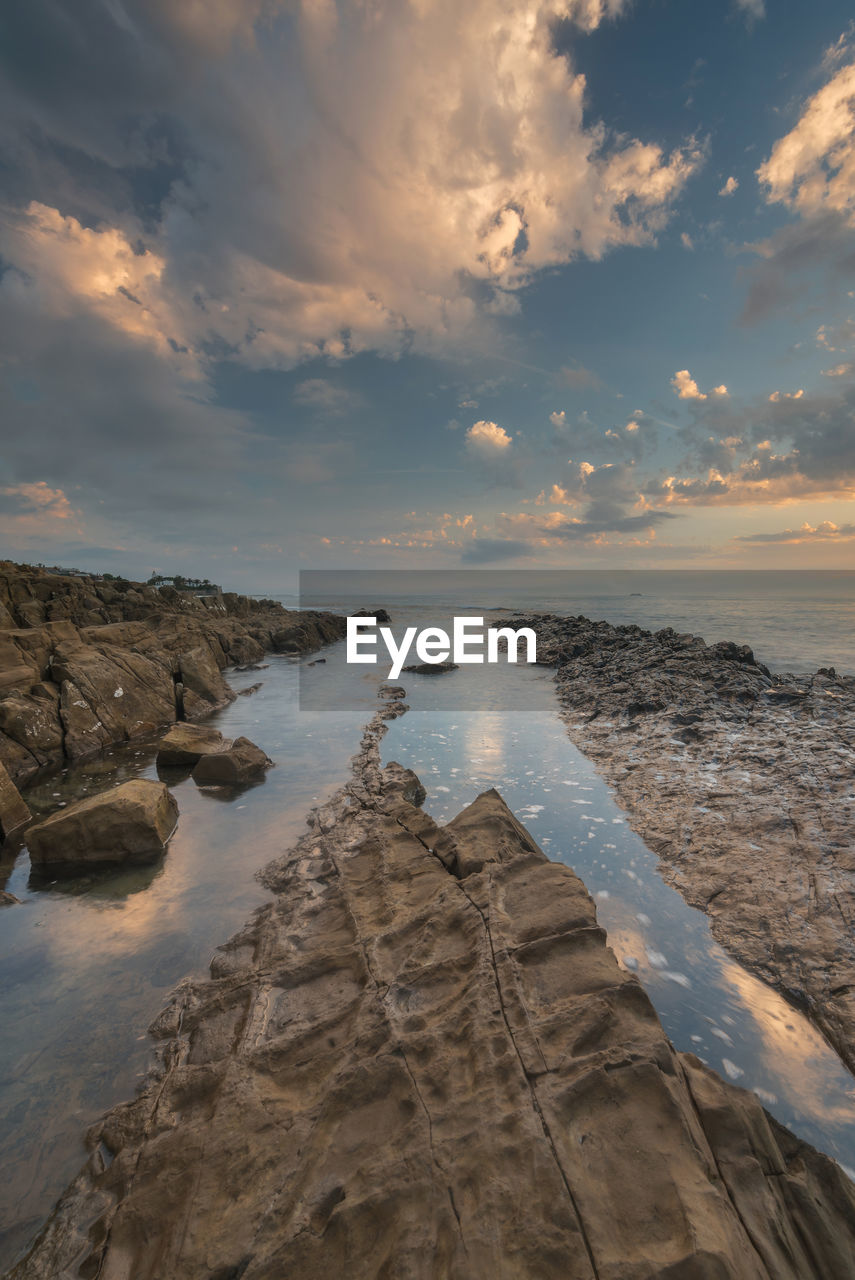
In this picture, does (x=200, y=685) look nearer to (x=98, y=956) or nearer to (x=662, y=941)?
(x=98, y=956)

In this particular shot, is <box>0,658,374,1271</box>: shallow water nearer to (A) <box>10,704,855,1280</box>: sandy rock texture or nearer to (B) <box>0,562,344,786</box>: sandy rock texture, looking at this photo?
(A) <box>10,704,855,1280</box>: sandy rock texture

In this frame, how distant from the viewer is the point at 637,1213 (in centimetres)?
212

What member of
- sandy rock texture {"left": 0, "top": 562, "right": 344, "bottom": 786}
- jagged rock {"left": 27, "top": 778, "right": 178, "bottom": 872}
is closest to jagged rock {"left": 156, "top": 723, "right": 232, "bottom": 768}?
sandy rock texture {"left": 0, "top": 562, "right": 344, "bottom": 786}

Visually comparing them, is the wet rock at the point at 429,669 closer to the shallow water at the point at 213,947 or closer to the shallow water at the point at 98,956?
the shallow water at the point at 213,947

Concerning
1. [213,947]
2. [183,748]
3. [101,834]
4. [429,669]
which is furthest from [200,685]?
[213,947]

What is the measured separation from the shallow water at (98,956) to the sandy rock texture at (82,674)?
135 cm

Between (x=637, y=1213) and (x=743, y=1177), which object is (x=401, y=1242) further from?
(x=743, y=1177)

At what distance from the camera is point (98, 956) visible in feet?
16.2

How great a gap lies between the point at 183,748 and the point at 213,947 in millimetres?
5816

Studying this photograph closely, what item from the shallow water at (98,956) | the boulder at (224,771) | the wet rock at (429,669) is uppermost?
the wet rock at (429,669)

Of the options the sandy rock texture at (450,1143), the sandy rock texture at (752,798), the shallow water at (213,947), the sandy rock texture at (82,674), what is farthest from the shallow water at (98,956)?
the sandy rock texture at (752,798)

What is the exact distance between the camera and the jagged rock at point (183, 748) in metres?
10.0

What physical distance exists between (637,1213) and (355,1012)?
1.93 metres

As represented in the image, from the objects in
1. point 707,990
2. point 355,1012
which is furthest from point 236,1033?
point 707,990
